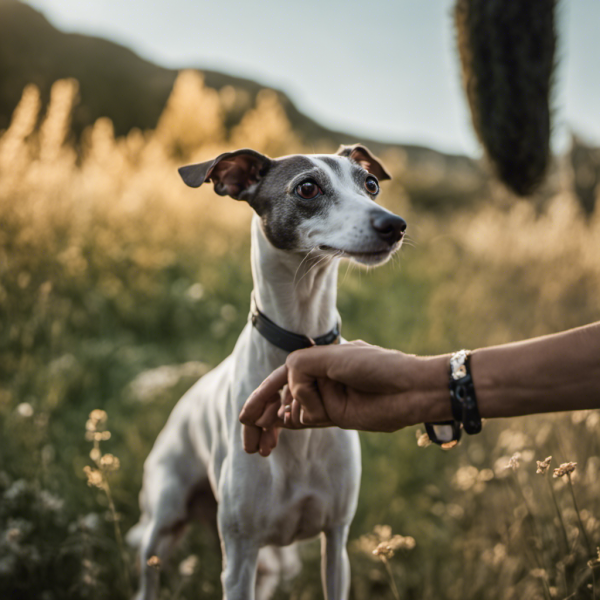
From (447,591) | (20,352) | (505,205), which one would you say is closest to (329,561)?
(447,591)

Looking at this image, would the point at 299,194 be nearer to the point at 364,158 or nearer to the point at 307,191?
the point at 307,191

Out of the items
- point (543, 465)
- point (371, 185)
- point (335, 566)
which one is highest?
point (371, 185)

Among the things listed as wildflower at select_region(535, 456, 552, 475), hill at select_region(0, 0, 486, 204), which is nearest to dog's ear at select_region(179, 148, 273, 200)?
wildflower at select_region(535, 456, 552, 475)

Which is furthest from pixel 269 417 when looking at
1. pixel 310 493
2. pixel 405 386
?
pixel 405 386

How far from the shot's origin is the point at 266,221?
1921 mm

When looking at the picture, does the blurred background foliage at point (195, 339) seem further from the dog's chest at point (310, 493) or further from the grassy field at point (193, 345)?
the dog's chest at point (310, 493)

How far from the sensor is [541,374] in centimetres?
120

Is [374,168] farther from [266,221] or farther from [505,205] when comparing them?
[505,205]

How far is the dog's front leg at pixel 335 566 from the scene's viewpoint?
1.94 m

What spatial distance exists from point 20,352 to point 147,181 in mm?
3010

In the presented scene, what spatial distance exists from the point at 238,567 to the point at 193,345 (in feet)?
9.62

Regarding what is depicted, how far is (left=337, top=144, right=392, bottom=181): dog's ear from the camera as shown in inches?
90.4

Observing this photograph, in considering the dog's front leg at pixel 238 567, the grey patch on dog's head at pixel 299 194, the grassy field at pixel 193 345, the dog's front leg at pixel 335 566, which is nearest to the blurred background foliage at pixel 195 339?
the grassy field at pixel 193 345

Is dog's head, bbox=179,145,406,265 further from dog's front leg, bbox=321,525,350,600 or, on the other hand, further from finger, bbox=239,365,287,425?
dog's front leg, bbox=321,525,350,600
